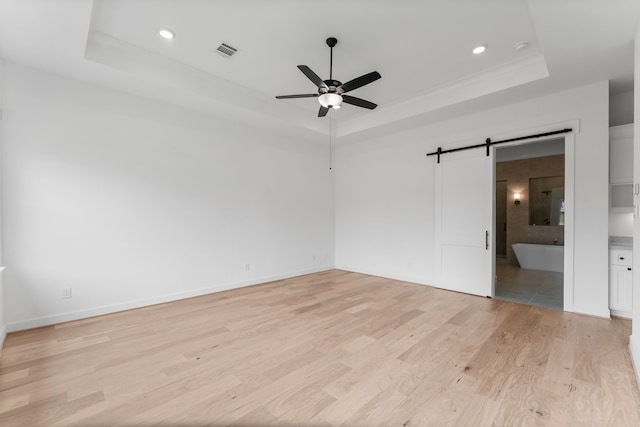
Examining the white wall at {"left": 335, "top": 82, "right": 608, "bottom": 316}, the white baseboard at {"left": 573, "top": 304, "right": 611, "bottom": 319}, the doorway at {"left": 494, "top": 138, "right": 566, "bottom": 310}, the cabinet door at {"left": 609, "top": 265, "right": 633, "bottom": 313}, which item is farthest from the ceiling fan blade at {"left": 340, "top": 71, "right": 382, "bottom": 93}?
the doorway at {"left": 494, "top": 138, "right": 566, "bottom": 310}

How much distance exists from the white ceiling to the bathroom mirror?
14.5ft

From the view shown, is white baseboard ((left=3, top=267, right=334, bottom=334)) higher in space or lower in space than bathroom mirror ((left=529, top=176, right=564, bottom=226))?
lower

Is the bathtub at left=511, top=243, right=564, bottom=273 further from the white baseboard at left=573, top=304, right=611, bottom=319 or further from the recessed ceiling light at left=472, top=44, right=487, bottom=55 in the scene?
the recessed ceiling light at left=472, top=44, right=487, bottom=55

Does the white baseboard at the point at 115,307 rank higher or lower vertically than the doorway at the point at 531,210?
lower

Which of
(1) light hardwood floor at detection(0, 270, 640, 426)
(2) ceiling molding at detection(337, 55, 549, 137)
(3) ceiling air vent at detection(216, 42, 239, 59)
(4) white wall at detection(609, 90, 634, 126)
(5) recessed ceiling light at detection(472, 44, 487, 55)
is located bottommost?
(1) light hardwood floor at detection(0, 270, 640, 426)

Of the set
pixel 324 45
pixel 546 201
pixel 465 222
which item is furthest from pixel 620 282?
pixel 546 201

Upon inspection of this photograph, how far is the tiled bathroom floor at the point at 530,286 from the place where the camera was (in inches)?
167

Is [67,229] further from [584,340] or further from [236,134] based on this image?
[584,340]

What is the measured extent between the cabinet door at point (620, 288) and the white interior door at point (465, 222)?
1.32 m

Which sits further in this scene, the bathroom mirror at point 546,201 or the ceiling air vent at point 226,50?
the bathroom mirror at point 546,201

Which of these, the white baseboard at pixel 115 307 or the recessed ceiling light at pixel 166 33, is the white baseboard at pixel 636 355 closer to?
the white baseboard at pixel 115 307

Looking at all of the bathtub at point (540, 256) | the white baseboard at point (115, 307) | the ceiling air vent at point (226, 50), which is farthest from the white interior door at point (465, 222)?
the ceiling air vent at point (226, 50)

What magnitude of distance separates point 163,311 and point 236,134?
3.07 m

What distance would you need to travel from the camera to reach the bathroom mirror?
7.39 m
